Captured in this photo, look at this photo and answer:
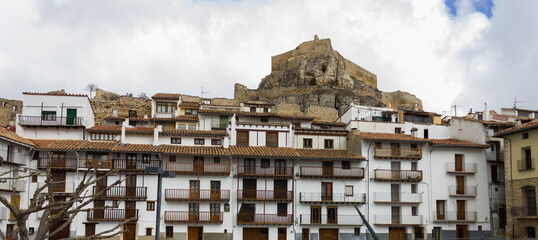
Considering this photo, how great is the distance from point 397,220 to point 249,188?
42.8ft

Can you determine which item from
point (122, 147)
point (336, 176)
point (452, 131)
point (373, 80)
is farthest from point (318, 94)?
point (122, 147)

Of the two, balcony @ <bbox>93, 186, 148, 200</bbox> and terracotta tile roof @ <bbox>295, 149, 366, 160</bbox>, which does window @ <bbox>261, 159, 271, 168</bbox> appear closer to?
terracotta tile roof @ <bbox>295, 149, 366, 160</bbox>

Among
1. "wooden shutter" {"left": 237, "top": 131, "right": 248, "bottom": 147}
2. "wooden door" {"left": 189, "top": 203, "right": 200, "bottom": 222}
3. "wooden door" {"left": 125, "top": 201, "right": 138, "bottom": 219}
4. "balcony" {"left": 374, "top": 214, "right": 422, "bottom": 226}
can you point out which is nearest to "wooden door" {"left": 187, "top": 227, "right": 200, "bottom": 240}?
"wooden door" {"left": 189, "top": 203, "right": 200, "bottom": 222}

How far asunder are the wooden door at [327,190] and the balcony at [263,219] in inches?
135

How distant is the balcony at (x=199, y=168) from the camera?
41938mm

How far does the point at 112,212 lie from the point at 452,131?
32198 mm

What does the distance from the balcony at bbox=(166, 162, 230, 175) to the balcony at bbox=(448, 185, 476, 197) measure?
64.9ft

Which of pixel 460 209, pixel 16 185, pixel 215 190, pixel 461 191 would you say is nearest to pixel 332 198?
pixel 215 190

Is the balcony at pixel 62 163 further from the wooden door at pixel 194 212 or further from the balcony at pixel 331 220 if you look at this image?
the balcony at pixel 331 220

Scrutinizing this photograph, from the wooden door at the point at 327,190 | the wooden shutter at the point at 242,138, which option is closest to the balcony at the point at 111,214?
the wooden shutter at the point at 242,138

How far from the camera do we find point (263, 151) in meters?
44.1

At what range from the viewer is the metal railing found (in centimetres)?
4697

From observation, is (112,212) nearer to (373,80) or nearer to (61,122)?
(61,122)

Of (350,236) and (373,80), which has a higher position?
(373,80)
